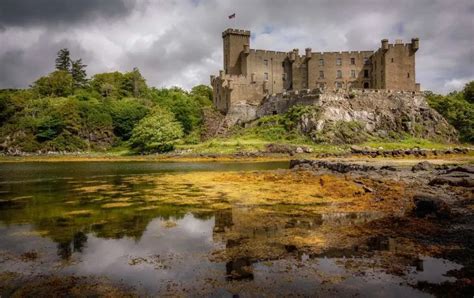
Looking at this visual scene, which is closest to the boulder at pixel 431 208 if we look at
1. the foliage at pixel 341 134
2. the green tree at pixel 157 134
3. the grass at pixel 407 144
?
the grass at pixel 407 144

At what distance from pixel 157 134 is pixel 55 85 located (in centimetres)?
4860

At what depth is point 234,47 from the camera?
262 feet

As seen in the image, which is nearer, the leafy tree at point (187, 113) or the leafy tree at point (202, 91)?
the leafy tree at point (187, 113)

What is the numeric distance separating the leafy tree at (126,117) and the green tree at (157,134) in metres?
12.2

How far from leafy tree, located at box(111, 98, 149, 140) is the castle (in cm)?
1819

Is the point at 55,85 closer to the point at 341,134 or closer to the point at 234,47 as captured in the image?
the point at 234,47

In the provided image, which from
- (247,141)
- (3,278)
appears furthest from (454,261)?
(247,141)

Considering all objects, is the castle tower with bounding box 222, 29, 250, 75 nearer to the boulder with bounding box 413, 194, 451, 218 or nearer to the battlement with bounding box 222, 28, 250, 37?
the battlement with bounding box 222, 28, 250, 37

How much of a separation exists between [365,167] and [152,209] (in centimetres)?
1914

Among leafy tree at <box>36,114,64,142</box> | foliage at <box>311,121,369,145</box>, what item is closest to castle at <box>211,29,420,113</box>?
foliage at <box>311,121,369,145</box>

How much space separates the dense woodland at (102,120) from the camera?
72812mm

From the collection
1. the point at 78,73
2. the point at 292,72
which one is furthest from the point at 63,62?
the point at 292,72

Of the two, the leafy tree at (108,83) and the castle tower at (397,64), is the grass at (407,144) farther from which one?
the leafy tree at (108,83)

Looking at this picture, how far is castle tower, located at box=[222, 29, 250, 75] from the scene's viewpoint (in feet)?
260
